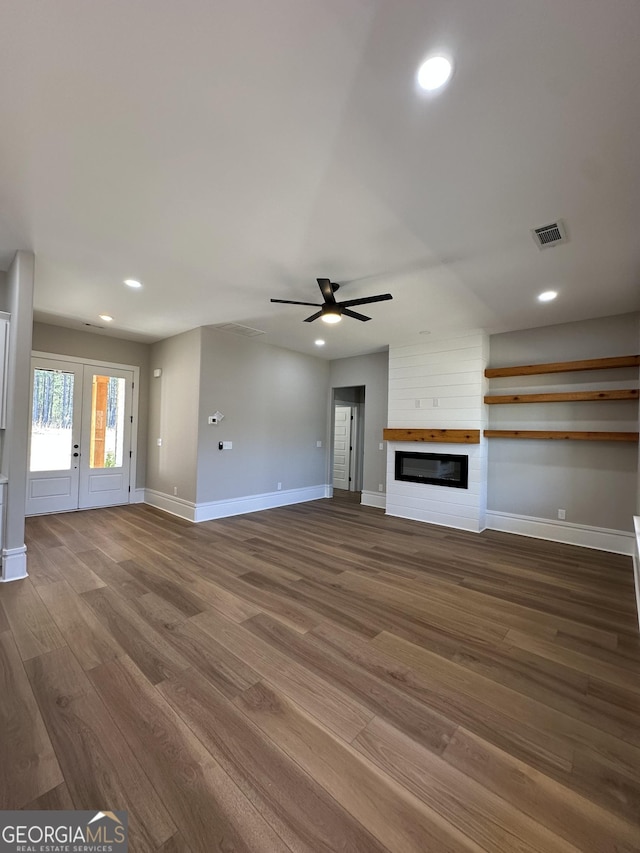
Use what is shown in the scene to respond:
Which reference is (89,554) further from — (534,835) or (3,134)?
(534,835)

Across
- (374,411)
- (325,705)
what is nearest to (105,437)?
(374,411)

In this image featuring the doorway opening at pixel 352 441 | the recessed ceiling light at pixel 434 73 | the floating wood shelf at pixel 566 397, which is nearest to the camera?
the recessed ceiling light at pixel 434 73

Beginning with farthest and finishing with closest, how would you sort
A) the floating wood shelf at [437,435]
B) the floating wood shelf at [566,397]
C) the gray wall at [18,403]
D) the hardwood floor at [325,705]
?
the floating wood shelf at [437,435]
the floating wood shelf at [566,397]
the gray wall at [18,403]
the hardwood floor at [325,705]

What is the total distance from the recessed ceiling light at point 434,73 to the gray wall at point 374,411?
525cm

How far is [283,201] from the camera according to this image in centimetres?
240

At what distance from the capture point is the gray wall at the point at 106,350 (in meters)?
5.55

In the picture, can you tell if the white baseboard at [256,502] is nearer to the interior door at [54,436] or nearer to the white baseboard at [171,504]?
the white baseboard at [171,504]

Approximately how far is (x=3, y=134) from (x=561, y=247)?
12.7 ft

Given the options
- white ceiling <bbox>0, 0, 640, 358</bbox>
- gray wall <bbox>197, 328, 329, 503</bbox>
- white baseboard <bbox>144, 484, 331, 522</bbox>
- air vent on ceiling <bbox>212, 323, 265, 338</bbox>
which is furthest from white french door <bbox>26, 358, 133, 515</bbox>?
white ceiling <bbox>0, 0, 640, 358</bbox>

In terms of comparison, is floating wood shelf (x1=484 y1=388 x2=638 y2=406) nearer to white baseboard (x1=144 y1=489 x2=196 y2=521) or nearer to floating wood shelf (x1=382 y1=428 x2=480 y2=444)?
floating wood shelf (x1=382 y1=428 x2=480 y2=444)

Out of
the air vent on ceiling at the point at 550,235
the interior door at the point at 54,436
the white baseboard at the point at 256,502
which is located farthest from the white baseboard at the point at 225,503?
the air vent on ceiling at the point at 550,235

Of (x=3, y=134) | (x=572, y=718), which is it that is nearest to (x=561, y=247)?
(x=572, y=718)

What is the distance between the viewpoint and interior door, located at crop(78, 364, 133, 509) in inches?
234

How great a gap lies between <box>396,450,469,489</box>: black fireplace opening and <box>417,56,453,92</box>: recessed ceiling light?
4633 mm
